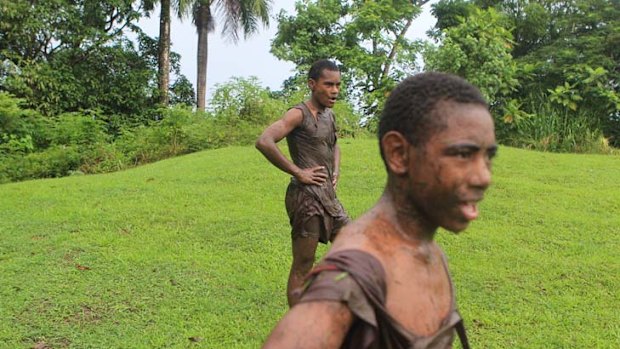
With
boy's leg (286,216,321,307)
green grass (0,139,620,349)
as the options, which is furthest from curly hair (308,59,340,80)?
green grass (0,139,620,349)

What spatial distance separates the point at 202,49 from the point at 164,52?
1.17 m

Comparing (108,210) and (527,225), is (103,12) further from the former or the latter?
(527,225)

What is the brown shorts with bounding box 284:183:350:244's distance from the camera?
3492 millimetres

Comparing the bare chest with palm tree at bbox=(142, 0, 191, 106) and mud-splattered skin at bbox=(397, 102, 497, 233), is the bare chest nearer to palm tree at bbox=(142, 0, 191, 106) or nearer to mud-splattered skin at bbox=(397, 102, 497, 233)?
mud-splattered skin at bbox=(397, 102, 497, 233)

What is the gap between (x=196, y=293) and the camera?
193 inches

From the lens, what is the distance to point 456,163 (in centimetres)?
111

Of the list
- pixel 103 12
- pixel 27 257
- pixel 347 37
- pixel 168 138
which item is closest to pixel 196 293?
pixel 27 257

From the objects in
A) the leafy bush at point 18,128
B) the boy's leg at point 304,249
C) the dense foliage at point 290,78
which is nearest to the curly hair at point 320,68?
the boy's leg at point 304,249

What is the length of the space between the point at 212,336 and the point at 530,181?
603cm

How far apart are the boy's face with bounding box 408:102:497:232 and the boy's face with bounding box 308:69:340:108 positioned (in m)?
2.38

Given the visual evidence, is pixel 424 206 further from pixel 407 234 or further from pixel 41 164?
pixel 41 164

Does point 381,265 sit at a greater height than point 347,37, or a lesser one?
lesser

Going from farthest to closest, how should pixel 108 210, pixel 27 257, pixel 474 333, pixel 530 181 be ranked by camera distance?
1. pixel 530 181
2. pixel 108 210
3. pixel 27 257
4. pixel 474 333

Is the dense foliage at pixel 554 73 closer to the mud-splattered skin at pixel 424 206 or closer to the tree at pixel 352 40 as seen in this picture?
the tree at pixel 352 40
